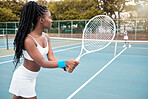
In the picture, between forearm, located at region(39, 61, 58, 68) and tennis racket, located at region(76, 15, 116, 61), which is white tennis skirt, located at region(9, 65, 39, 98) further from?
tennis racket, located at region(76, 15, 116, 61)

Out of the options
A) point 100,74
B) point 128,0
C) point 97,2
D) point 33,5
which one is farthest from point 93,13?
point 33,5

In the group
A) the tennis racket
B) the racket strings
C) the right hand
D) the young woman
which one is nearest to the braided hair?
the young woman

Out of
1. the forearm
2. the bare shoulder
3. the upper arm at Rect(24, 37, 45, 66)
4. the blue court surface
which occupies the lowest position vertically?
the blue court surface

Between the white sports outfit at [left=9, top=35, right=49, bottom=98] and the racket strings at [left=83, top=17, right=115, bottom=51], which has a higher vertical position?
the racket strings at [left=83, top=17, right=115, bottom=51]

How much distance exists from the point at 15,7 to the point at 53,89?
2792 centimetres

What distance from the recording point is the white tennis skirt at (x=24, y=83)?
5.81 feet

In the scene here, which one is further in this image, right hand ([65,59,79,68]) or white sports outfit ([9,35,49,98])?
white sports outfit ([9,35,49,98])

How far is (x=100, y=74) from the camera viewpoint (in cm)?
506

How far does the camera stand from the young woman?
1.60m

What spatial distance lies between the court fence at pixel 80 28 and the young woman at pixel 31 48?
17.1 meters

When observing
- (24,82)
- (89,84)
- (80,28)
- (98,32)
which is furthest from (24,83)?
→ (80,28)

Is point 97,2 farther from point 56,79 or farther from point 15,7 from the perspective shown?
point 56,79

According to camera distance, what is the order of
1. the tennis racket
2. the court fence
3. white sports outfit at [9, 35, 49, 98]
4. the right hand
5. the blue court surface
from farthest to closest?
the court fence → the blue court surface → the tennis racket → white sports outfit at [9, 35, 49, 98] → the right hand

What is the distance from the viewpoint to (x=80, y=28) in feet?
64.4
